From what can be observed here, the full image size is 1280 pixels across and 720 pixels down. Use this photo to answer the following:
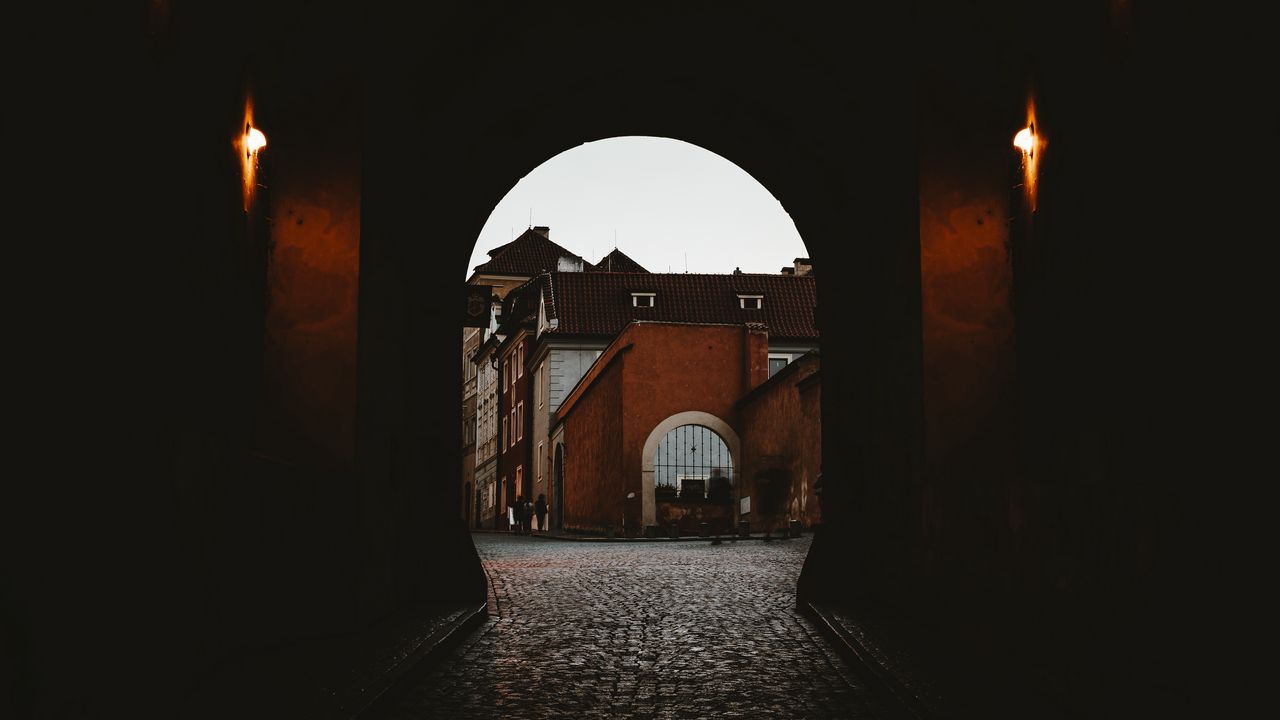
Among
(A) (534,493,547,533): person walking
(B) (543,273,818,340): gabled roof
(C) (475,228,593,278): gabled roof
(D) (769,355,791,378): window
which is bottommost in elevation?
(A) (534,493,547,533): person walking

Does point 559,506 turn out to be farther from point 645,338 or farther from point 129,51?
point 129,51

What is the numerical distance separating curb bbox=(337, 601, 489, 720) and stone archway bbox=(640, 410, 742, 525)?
28.8 m

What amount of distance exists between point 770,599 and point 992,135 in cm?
444

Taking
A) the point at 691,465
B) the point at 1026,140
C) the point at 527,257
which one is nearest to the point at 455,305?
the point at 1026,140

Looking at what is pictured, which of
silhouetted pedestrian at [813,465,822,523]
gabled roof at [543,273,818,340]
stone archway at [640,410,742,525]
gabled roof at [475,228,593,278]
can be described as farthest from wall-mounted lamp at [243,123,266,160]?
gabled roof at [475,228,593,278]

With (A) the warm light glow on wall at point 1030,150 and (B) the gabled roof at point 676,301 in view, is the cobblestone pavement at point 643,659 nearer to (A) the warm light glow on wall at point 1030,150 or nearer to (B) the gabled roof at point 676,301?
(A) the warm light glow on wall at point 1030,150

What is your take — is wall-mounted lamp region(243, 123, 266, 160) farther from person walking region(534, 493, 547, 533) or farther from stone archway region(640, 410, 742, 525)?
person walking region(534, 493, 547, 533)

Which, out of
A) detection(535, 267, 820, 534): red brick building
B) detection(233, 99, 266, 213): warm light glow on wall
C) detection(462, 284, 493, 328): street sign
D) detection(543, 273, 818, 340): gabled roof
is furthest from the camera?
detection(543, 273, 818, 340): gabled roof

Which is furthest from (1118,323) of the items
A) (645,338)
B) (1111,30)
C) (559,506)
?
(559,506)

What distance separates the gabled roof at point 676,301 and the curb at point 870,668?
132 feet

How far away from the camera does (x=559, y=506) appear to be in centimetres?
4803

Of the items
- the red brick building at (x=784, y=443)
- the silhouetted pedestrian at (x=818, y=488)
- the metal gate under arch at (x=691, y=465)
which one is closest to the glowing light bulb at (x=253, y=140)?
the silhouetted pedestrian at (x=818, y=488)

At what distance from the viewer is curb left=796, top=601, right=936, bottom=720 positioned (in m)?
5.82

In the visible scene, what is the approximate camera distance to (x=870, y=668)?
6.96 m
